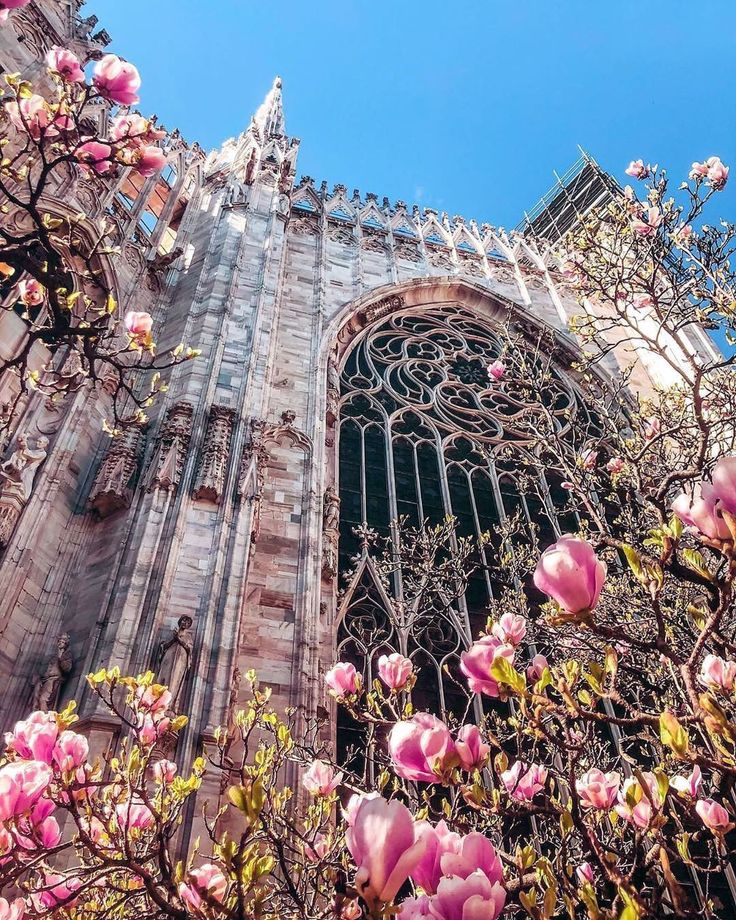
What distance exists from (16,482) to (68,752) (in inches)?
219

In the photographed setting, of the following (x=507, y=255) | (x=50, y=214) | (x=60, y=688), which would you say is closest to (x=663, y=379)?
(x=507, y=255)

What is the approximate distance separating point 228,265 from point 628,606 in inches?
375

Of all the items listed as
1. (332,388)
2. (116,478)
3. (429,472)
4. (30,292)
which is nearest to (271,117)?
(332,388)

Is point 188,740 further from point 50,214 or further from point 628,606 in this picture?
point 50,214

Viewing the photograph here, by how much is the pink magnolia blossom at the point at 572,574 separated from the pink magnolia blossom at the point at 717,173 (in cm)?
581

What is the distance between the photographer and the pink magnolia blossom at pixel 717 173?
655 cm

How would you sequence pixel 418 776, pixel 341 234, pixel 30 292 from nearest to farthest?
1. pixel 418 776
2. pixel 30 292
3. pixel 341 234

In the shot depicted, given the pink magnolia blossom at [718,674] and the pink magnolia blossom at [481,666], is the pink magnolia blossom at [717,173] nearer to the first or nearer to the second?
the pink magnolia blossom at [718,674]

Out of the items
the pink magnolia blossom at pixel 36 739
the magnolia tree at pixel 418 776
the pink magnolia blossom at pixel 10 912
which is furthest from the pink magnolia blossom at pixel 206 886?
the pink magnolia blossom at pixel 36 739

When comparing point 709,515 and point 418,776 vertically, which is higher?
point 709,515

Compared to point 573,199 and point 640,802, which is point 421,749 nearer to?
point 640,802

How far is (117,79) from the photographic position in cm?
392

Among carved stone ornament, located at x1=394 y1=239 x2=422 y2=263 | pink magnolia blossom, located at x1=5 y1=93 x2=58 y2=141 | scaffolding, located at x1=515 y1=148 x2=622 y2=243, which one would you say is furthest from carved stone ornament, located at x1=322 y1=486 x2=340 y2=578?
scaffolding, located at x1=515 y1=148 x2=622 y2=243

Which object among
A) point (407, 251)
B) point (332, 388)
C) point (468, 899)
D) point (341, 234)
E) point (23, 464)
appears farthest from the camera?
point (407, 251)
